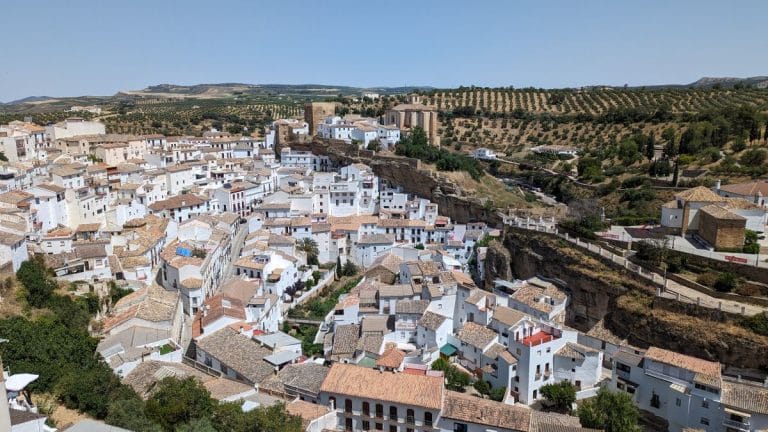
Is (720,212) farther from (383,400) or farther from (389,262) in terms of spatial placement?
(383,400)

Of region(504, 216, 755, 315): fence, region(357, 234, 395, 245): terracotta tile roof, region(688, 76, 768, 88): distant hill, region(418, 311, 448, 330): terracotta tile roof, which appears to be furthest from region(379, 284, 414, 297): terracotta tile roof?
region(688, 76, 768, 88): distant hill

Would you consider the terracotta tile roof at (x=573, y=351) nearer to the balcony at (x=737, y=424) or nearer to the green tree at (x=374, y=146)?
the balcony at (x=737, y=424)

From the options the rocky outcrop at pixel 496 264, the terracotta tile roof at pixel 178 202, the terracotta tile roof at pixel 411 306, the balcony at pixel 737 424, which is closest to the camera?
the balcony at pixel 737 424

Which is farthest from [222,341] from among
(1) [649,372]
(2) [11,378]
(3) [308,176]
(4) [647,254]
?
(3) [308,176]

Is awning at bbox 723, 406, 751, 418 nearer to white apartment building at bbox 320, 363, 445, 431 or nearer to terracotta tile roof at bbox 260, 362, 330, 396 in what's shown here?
white apartment building at bbox 320, 363, 445, 431

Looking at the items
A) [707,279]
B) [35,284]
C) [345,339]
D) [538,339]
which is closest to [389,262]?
[345,339]

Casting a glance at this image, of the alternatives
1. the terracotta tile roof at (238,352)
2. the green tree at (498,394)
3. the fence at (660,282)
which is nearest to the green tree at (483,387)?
the green tree at (498,394)
